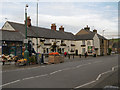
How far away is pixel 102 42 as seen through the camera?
52688 mm

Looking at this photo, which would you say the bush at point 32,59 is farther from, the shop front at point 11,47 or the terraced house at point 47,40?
the shop front at point 11,47

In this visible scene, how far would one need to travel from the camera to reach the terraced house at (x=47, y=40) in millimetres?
27516

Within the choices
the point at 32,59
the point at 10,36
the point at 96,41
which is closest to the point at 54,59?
the point at 32,59

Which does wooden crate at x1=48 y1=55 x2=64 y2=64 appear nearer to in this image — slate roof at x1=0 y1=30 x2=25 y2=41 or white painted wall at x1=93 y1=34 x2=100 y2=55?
slate roof at x1=0 y1=30 x2=25 y2=41

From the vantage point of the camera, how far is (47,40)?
37969 mm

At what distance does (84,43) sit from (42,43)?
712 inches

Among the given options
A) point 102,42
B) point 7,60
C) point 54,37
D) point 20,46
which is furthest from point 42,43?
point 102,42

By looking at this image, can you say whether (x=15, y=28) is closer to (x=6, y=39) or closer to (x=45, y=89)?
(x=6, y=39)

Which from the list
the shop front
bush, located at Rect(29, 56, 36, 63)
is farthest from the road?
the shop front

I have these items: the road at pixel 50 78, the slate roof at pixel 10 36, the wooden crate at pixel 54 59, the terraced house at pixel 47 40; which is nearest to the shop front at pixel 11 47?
the terraced house at pixel 47 40

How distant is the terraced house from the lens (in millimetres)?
27516

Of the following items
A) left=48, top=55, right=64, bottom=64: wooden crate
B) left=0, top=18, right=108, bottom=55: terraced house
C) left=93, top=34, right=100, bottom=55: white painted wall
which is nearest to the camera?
left=48, top=55, right=64, bottom=64: wooden crate

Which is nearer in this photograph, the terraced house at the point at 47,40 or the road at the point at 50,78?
the road at the point at 50,78

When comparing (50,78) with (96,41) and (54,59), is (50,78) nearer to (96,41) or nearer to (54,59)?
(54,59)
